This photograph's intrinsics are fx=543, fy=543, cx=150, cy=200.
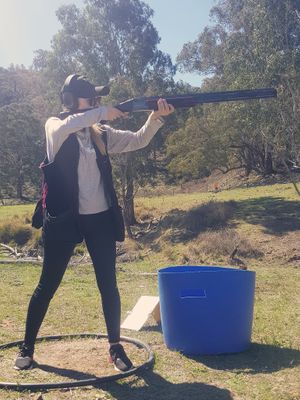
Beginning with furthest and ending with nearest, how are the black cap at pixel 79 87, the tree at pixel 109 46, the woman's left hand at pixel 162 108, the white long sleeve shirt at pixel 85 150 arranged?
the tree at pixel 109 46
the woman's left hand at pixel 162 108
the black cap at pixel 79 87
the white long sleeve shirt at pixel 85 150

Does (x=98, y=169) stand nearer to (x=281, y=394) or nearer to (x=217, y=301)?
(x=217, y=301)

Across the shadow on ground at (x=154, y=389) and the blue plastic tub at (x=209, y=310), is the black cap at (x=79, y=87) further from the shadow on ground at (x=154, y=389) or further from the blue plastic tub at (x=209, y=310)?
the shadow on ground at (x=154, y=389)

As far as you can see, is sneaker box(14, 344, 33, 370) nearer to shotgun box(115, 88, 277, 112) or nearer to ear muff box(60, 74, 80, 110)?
ear muff box(60, 74, 80, 110)

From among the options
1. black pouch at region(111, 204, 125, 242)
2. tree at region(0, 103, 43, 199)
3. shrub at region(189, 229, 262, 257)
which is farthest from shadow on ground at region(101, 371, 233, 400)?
tree at region(0, 103, 43, 199)

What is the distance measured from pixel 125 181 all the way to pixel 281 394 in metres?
17.0

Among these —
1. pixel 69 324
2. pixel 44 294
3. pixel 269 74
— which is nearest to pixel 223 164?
pixel 269 74

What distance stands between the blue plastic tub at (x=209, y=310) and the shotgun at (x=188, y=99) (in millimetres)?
1437

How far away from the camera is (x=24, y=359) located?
4.30 m

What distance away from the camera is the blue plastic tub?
14.9ft

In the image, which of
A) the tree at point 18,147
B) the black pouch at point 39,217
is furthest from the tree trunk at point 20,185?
the black pouch at point 39,217

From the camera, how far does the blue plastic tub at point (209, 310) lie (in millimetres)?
4543

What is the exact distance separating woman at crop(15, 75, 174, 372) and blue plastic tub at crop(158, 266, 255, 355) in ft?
1.95

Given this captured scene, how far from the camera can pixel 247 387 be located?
12.6ft

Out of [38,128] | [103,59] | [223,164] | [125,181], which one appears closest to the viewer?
[125,181]
